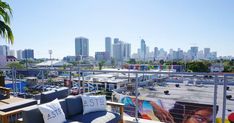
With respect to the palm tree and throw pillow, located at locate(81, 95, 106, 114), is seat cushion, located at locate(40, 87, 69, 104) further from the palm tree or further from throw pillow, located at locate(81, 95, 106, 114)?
the palm tree

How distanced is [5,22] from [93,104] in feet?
9.67

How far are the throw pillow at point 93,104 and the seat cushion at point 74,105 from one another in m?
0.06

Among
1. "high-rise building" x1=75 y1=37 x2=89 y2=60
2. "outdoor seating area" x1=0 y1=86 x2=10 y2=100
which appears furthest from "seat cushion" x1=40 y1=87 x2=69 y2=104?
"high-rise building" x1=75 y1=37 x2=89 y2=60

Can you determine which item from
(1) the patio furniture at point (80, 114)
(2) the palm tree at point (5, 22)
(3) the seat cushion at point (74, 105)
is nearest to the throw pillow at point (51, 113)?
(1) the patio furniture at point (80, 114)

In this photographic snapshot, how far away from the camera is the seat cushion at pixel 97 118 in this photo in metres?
2.36

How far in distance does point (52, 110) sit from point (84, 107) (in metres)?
0.69

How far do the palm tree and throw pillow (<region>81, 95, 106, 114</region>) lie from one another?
100 inches

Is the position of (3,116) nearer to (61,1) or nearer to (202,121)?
(61,1)

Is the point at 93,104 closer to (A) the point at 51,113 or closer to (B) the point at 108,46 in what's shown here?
(A) the point at 51,113

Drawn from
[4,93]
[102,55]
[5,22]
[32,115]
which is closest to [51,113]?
[32,115]

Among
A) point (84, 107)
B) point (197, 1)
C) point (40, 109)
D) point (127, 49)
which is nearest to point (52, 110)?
point (40, 109)

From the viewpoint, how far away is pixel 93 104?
8.87 feet

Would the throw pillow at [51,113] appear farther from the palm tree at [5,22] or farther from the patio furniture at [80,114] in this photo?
the palm tree at [5,22]

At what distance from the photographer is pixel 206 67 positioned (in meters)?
35.2
